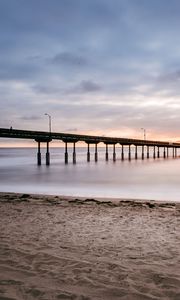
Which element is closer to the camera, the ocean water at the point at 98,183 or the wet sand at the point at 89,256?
the wet sand at the point at 89,256

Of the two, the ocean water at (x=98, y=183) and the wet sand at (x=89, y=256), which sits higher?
the wet sand at (x=89, y=256)

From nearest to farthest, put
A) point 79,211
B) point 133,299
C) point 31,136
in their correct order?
1. point 133,299
2. point 79,211
3. point 31,136

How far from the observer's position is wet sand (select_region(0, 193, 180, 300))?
4.72 meters

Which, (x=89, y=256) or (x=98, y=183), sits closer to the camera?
(x=89, y=256)

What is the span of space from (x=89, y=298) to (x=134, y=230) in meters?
4.37

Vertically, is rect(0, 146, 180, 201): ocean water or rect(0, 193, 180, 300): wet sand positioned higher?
rect(0, 193, 180, 300): wet sand

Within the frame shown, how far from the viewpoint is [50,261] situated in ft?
19.5

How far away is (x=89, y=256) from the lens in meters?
6.29

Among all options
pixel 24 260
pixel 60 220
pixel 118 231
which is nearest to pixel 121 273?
pixel 24 260

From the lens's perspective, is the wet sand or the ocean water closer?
the wet sand

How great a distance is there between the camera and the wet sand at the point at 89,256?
472cm

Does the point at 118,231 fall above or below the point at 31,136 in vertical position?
below

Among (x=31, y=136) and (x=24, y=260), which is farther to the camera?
(x=31, y=136)

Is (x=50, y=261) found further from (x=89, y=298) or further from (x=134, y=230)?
(x=134, y=230)
